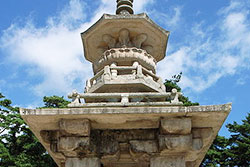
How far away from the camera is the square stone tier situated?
17.6 feet

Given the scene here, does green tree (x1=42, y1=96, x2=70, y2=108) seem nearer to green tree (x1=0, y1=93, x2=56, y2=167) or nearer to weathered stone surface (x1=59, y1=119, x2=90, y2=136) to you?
green tree (x1=0, y1=93, x2=56, y2=167)

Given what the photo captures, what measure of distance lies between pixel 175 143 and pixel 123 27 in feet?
13.7

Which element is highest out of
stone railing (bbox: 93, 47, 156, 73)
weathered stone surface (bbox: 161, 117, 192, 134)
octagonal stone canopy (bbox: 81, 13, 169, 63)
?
octagonal stone canopy (bbox: 81, 13, 169, 63)

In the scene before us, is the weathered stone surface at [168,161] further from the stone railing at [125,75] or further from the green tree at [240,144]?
the green tree at [240,144]

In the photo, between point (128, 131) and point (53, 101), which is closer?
point (128, 131)

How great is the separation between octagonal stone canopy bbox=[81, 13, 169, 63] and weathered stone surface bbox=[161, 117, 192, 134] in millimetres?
3780

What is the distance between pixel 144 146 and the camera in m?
5.84

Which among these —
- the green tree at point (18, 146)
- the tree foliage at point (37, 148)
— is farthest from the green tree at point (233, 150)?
the green tree at point (18, 146)

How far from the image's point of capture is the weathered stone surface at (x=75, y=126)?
18.1ft

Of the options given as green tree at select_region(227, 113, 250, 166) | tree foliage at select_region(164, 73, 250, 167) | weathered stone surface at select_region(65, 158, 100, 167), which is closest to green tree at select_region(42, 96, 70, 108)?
tree foliage at select_region(164, 73, 250, 167)

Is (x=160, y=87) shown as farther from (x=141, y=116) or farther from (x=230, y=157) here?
(x=230, y=157)

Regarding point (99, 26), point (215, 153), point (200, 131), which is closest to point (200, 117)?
point (200, 131)

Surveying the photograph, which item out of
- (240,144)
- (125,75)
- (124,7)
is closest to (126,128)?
(125,75)

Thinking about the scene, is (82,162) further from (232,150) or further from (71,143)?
(232,150)
